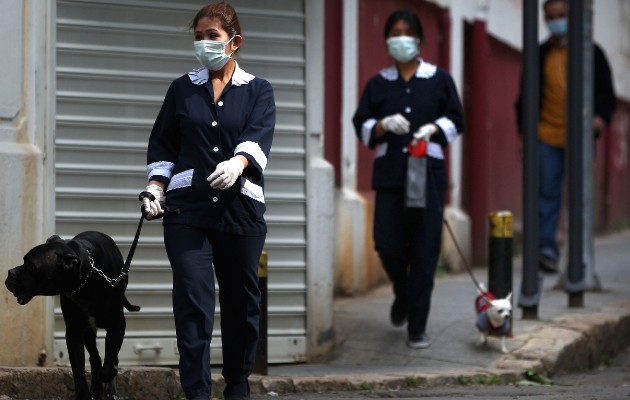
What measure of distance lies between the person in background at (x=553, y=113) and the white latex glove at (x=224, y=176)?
7.14 m

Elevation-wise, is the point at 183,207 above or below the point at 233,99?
below

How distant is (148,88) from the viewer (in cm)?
864

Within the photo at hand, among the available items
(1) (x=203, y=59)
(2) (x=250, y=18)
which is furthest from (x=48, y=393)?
(2) (x=250, y=18)

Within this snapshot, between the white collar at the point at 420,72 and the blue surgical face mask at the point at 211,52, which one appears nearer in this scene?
the blue surgical face mask at the point at 211,52

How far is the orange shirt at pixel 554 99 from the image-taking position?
13234 millimetres

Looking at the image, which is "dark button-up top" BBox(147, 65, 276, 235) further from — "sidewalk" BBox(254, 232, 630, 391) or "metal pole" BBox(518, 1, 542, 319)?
"metal pole" BBox(518, 1, 542, 319)

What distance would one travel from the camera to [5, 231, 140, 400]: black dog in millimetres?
6574

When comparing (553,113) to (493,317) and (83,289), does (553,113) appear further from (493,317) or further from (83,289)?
(83,289)

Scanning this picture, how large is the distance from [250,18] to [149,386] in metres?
2.49

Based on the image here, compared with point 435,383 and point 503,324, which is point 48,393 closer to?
point 435,383

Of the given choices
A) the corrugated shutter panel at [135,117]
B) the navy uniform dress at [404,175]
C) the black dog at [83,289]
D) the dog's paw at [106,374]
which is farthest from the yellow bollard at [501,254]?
the dog's paw at [106,374]

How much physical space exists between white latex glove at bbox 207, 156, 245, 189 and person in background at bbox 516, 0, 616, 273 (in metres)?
7.14

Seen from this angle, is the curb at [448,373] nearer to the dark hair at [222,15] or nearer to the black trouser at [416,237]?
the black trouser at [416,237]

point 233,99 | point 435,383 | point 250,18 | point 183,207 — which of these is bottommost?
point 435,383
